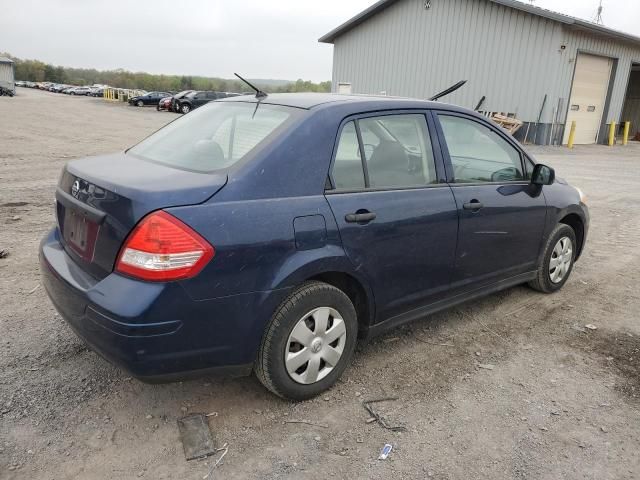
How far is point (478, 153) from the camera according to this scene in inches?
153

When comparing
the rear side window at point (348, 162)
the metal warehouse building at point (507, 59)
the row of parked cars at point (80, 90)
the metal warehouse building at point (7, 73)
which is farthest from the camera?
the row of parked cars at point (80, 90)

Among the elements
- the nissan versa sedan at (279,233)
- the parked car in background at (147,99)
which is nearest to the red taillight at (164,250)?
the nissan versa sedan at (279,233)

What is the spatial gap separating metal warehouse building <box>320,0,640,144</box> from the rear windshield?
17.9 metres

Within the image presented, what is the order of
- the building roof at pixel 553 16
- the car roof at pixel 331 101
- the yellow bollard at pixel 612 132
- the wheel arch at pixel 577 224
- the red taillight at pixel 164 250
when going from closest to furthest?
the red taillight at pixel 164 250 < the car roof at pixel 331 101 < the wheel arch at pixel 577 224 < the building roof at pixel 553 16 < the yellow bollard at pixel 612 132

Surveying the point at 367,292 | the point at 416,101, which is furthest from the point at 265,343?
the point at 416,101

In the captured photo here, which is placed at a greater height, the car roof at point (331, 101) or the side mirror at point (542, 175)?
the car roof at point (331, 101)

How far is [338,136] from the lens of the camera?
3043 mm

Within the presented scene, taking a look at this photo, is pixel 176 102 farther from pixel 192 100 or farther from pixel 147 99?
pixel 147 99

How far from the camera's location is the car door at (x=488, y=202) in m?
3.63

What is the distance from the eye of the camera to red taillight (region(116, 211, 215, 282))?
2410 millimetres

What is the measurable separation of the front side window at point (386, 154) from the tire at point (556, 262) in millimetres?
1653

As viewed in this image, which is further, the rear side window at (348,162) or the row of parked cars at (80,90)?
the row of parked cars at (80,90)

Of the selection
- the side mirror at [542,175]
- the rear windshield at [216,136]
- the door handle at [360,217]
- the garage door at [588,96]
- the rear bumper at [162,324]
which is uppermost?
the garage door at [588,96]

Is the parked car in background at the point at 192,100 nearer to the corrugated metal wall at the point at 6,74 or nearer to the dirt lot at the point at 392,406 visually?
the corrugated metal wall at the point at 6,74
